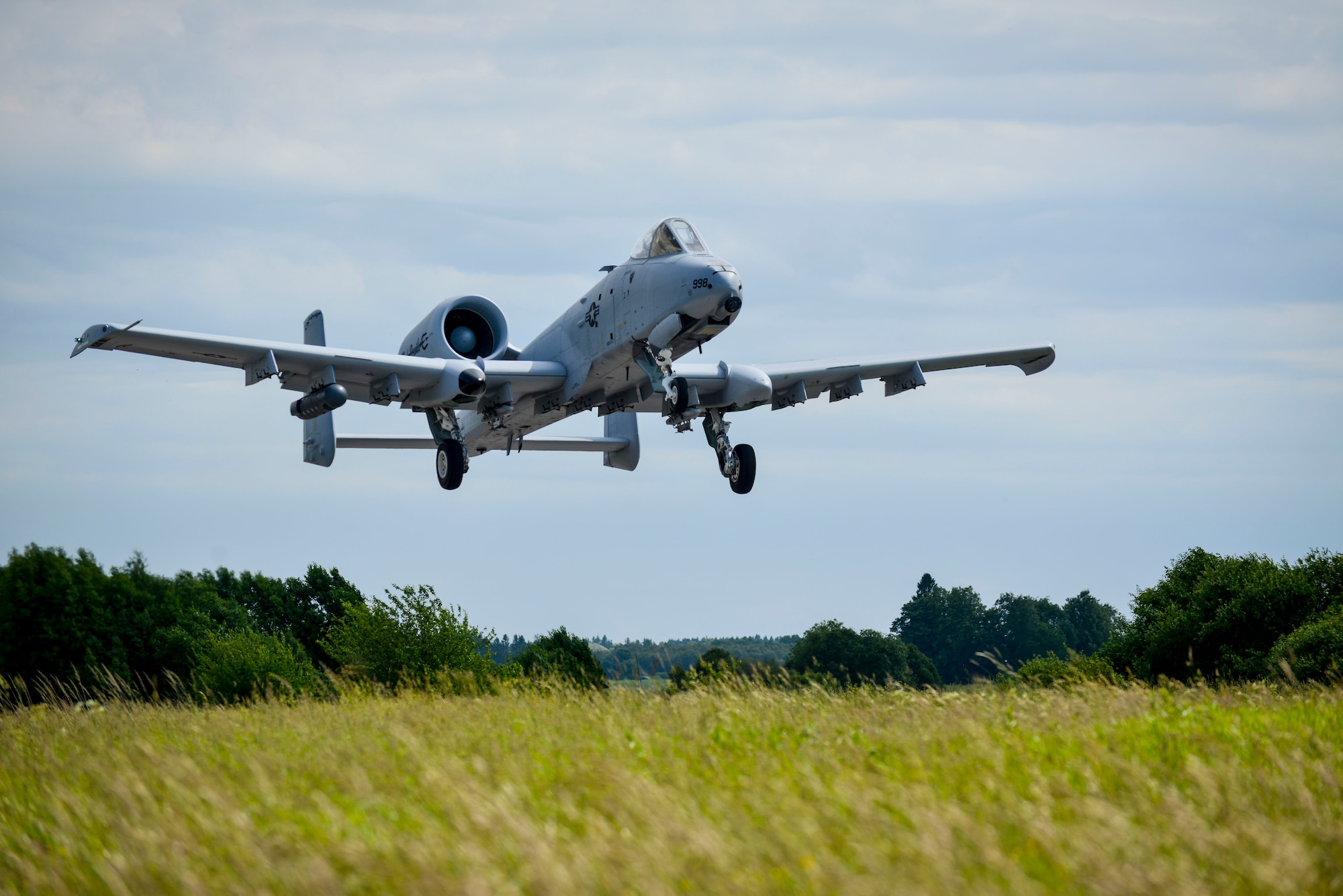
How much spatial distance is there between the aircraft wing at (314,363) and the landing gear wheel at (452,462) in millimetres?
1221

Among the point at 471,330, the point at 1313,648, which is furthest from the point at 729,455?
the point at 1313,648

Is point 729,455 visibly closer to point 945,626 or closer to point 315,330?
point 315,330

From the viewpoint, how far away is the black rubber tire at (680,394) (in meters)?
17.6

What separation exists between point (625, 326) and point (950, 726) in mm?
10391

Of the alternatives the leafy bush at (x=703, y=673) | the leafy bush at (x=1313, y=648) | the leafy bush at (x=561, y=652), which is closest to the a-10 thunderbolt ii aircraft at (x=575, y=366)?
the leafy bush at (x=703, y=673)

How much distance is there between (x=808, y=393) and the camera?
22000 mm

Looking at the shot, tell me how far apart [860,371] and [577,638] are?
47.0 meters

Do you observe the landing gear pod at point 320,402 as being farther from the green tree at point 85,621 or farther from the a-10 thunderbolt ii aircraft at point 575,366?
the green tree at point 85,621

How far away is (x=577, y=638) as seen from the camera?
6569cm

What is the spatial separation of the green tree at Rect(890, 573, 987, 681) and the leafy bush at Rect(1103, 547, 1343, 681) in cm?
5568

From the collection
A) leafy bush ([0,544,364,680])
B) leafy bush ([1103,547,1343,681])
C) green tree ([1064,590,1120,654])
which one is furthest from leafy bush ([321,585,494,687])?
green tree ([1064,590,1120,654])

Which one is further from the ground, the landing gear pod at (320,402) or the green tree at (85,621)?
the landing gear pod at (320,402)

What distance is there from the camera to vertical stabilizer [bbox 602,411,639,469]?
25.5 meters

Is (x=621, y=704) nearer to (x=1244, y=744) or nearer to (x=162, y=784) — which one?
(x=162, y=784)
